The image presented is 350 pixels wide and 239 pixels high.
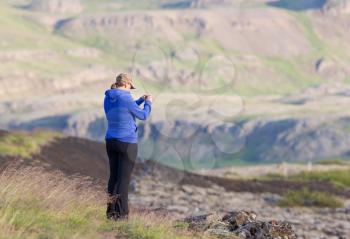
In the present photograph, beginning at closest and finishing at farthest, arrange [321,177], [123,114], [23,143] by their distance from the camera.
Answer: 1. [123,114]
2. [23,143]
3. [321,177]

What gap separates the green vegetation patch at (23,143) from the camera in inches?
1462

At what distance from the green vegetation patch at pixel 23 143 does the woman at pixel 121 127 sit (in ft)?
77.3

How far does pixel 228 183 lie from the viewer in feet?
155

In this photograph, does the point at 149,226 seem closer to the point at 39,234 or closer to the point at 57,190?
the point at 57,190

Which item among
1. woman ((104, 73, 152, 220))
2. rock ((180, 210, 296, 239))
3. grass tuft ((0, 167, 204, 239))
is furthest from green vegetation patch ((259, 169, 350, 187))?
grass tuft ((0, 167, 204, 239))

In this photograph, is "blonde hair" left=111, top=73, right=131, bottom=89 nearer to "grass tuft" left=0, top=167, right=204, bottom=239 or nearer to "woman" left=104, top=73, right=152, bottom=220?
"woman" left=104, top=73, right=152, bottom=220

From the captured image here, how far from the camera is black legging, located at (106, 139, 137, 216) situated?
12.7m

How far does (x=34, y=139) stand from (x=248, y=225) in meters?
30.8

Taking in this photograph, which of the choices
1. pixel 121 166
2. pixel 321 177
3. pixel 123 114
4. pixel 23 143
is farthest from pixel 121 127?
pixel 321 177

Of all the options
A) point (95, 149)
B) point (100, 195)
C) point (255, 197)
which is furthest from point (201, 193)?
point (100, 195)

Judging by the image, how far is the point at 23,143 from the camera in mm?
40656

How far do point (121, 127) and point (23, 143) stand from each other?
28.7 metres

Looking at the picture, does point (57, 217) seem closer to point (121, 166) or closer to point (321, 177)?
point (121, 166)

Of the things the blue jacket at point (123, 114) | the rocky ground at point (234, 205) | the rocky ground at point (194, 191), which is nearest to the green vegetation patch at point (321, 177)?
the rocky ground at point (194, 191)
